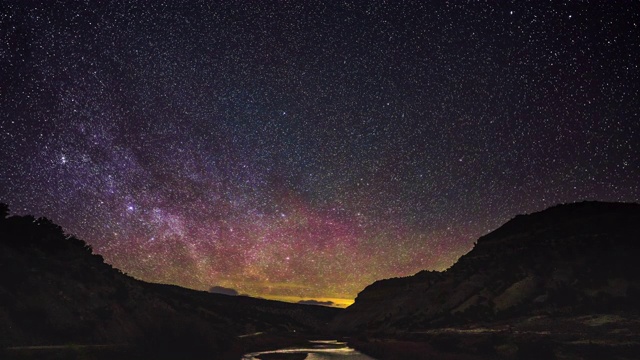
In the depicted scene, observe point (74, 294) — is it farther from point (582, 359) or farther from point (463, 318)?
point (463, 318)

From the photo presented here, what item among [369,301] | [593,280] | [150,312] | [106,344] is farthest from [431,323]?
[369,301]

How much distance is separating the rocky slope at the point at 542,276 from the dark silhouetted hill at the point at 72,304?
2028 inches

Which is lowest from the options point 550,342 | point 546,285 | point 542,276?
point 550,342

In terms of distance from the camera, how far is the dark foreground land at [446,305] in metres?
37.9

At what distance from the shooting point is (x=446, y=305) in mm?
90312

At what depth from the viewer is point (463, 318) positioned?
7981 centimetres

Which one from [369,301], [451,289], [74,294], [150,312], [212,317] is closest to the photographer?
[74,294]

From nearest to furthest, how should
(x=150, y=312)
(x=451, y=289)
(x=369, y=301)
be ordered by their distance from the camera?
(x=150, y=312) → (x=451, y=289) → (x=369, y=301)

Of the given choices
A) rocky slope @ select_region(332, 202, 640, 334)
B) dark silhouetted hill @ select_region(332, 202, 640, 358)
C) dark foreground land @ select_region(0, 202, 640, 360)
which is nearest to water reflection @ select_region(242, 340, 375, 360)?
dark foreground land @ select_region(0, 202, 640, 360)

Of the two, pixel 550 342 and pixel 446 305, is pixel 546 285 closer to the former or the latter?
pixel 446 305

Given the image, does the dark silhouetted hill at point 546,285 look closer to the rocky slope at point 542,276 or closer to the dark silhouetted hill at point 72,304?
the rocky slope at point 542,276

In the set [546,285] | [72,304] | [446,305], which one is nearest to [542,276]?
[546,285]

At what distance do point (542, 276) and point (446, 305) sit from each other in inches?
805

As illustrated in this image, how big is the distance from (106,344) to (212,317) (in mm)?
65319
